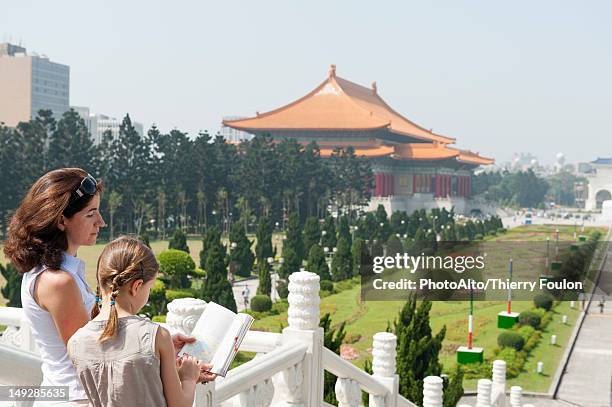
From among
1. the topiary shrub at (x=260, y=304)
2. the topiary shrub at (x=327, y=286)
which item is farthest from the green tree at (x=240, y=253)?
the topiary shrub at (x=260, y=304)

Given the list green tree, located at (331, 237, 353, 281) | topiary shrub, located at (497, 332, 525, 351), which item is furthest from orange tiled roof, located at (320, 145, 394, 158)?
topiary shrub, located at (497, 332, 525, 351)

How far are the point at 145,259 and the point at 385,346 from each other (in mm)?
3558

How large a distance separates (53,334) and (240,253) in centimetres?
2727

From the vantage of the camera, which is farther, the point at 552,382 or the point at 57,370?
the point at 552,382

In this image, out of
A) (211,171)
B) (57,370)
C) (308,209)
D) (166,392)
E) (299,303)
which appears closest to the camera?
(166,392)

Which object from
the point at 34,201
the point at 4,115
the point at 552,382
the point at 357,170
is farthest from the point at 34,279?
the point at 4,115

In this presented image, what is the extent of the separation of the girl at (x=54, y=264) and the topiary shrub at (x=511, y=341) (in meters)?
19.7

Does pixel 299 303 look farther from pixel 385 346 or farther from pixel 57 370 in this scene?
pixel 57 370

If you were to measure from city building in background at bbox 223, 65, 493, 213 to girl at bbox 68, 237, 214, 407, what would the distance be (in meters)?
58.9

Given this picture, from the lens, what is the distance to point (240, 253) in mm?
29828

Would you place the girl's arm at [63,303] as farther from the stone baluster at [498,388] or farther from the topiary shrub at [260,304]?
the topiary shrub at [260,304]

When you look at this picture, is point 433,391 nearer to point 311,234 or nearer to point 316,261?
point 316,261

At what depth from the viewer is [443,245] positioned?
3941cm

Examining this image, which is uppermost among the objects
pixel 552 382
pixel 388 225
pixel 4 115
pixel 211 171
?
pixel 4 115
